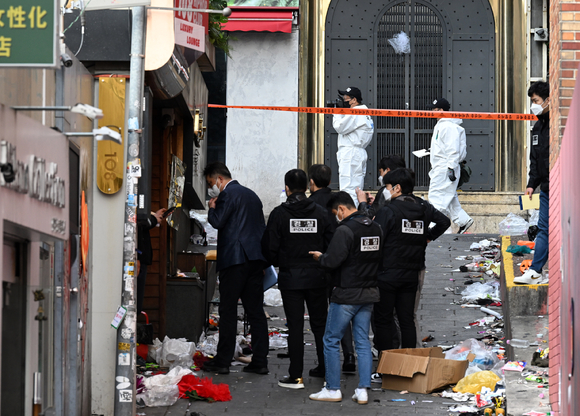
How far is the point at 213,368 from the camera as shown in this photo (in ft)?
27.8

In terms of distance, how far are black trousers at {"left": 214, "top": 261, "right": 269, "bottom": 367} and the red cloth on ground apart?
2.25ft

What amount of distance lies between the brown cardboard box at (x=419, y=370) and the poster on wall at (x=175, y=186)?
119 inches

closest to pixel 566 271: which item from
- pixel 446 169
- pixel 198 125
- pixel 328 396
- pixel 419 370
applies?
pixel 419 370

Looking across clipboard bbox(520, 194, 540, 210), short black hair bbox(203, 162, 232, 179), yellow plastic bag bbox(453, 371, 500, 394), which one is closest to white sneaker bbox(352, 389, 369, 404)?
yellow plastic bag bbox(453, 371, 500, 394)

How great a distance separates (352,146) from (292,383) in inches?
310

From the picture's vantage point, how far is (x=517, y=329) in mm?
8211

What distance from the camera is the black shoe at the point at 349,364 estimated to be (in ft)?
28.2

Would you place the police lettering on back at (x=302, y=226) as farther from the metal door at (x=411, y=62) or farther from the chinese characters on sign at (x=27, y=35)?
the metal door at (x=411, y=62)

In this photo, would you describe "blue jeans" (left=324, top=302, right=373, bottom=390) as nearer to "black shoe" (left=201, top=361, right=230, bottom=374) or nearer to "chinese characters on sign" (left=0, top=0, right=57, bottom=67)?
"black shoe" (left=201, top=361, right=230, bottom=374)

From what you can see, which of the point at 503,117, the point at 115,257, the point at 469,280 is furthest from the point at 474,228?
the point at 115,257

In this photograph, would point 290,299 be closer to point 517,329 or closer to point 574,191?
point 517,329

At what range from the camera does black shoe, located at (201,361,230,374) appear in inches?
332

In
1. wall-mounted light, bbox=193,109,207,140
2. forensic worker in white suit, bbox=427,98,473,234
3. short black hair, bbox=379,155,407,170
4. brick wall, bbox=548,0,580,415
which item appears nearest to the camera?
brick wall, bbox=548,0,580,415

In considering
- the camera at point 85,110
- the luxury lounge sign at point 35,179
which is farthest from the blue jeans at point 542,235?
the camera at point 85,110
